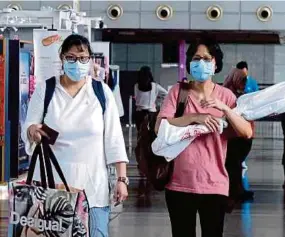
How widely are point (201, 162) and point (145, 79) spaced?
12701mm

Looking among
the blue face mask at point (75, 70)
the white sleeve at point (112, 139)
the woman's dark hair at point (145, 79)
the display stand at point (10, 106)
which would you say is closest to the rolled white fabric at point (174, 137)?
the white sleeve at point (112, 139)

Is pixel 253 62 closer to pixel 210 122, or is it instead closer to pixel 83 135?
pixel 210 122

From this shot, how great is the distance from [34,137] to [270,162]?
13443 millimetres

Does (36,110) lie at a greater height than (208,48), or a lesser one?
lesser

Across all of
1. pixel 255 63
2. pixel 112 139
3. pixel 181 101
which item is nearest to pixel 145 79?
pixel 181 101

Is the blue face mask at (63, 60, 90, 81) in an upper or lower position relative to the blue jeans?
upper

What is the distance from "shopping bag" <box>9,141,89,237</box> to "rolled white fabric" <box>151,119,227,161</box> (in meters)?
0.69

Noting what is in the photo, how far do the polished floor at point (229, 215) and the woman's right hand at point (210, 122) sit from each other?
11.7 feet

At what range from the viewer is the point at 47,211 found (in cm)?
481

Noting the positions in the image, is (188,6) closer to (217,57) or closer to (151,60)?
(151,60)

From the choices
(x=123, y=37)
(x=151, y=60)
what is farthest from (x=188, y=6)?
(x=151, y=60)

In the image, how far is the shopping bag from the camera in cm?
479

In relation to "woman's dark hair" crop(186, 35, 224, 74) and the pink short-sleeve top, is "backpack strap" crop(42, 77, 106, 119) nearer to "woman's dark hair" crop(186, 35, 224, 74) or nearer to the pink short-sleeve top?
the pink short-sleeve top

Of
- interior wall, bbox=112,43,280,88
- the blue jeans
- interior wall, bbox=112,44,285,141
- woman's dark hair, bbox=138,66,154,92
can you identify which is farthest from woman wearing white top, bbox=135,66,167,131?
interior wall, bbox=112,44,285,141
